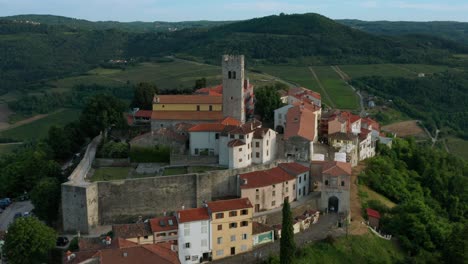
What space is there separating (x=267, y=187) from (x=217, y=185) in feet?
14.3

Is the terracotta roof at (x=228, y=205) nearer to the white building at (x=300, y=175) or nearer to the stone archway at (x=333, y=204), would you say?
the white building at (x=300, y=175)

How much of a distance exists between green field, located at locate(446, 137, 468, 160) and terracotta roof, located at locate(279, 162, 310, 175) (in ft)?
176

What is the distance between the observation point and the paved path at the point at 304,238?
124 ft

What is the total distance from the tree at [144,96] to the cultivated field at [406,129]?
46.3 meters

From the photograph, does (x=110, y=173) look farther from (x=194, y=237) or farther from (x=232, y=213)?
(x=232, y=213)

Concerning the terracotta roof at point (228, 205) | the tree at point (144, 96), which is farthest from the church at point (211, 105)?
the terracotta roof at point (228, 205)

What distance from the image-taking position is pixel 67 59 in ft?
593

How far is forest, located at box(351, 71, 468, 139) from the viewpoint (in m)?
106

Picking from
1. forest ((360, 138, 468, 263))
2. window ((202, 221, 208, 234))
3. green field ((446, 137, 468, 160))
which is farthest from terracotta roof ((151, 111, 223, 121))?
green field ((446, 137, 468, 160))

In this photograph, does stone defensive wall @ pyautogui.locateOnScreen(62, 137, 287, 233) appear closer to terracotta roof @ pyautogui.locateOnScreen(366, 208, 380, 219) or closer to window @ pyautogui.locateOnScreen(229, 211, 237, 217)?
window @ pyautogui.locateOnScreen(229, 211, 237, 217)

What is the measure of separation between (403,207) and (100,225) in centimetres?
2684

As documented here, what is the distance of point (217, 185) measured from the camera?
1758 inches

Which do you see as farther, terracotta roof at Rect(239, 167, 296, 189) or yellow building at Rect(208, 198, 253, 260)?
terracotta roof at Rect(239, 167, 296, 189)

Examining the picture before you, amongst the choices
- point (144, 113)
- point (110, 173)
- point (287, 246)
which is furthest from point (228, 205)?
point (144, 113)
